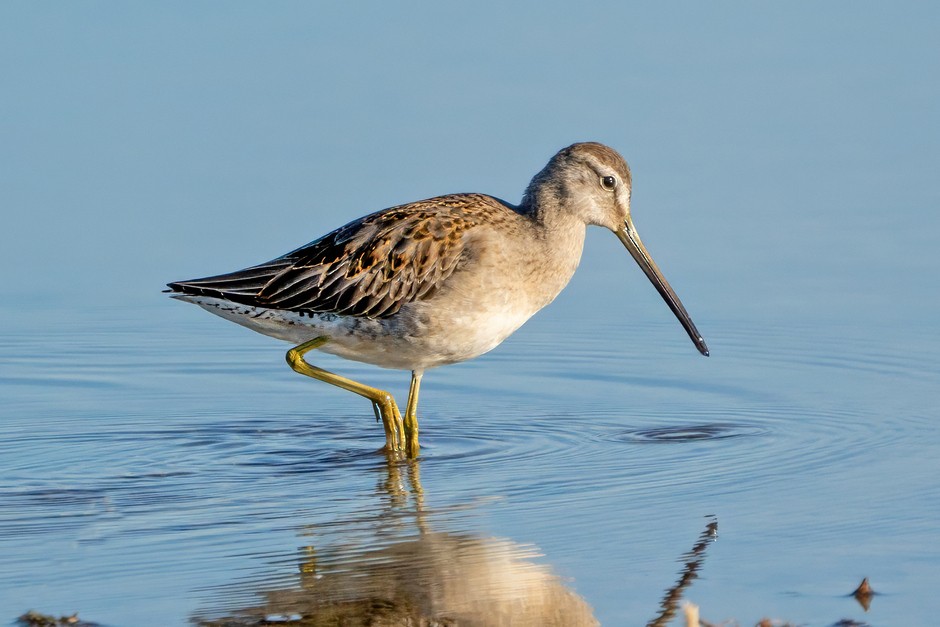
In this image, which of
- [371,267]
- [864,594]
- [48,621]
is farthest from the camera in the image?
[371,267]

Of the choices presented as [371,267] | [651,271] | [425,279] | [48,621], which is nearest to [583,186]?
[651,271]

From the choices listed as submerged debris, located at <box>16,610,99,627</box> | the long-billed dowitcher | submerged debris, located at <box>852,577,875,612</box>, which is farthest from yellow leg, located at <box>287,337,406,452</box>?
submerged debris, located at <box>852,577,875,612</box>

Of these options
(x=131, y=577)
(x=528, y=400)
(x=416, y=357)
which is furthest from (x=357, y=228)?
(x=131, y=577)

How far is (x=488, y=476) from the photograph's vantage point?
709 centimetres

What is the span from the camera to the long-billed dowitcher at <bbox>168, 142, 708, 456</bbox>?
25.7 ft

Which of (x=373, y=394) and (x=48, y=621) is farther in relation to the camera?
(x=373, y=394)

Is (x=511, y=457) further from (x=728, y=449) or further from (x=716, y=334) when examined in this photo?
(x=716, y=334)

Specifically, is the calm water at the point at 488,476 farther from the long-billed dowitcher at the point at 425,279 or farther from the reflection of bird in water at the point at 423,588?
the long-billed dowitcher at the point at 425,279

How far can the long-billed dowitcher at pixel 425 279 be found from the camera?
7.84 meters

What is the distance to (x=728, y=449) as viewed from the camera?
7.42 m

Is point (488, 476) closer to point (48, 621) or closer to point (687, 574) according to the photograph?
point (687, 574)

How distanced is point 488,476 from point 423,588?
1764 mm

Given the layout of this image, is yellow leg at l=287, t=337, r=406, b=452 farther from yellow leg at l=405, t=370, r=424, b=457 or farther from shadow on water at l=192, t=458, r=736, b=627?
shadow on water at l=192, t=458, r=736, b=627

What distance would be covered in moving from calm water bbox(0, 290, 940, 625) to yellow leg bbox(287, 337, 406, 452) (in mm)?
169
